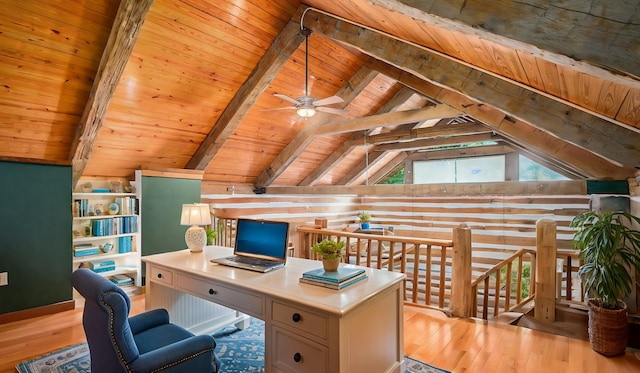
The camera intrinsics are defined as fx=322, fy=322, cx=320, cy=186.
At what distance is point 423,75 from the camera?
3076mm

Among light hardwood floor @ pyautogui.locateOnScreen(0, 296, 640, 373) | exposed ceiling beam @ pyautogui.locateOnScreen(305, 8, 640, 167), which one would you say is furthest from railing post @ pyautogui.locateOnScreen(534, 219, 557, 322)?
exposed ceiling beam @ pyautogui.locateOnScreen(305, 8, 640, 167)

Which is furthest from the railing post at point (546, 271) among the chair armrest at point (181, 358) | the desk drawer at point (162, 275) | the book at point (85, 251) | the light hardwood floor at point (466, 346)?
the book at point (85, 251)

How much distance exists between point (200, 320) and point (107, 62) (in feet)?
8.37

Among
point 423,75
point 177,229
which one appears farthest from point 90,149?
point 423,75

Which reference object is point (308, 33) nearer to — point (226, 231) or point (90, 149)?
point (90, 149)

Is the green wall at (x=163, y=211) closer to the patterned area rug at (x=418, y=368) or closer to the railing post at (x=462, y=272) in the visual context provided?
the patterned area rug at (x=418, y=368)

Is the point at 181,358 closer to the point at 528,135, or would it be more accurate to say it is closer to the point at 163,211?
the point at 163,211

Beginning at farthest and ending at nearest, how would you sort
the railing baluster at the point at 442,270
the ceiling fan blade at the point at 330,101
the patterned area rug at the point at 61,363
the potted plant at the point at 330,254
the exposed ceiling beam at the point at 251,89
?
the exposed ceiling beam at the point at 251,89
the railing baluster at the point at 442,270
the ceiling fan blade at the point at 330,101
the patterned area rug at the point at 61,363
the potted plant at the point at 330,254

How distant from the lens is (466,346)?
288 cm

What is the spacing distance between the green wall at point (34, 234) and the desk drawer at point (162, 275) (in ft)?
6.13

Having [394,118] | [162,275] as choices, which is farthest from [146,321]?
[394,118]

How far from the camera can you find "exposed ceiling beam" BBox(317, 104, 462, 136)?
434cm

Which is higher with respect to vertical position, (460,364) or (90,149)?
(90,149)

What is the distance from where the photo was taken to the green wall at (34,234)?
3.39 m
